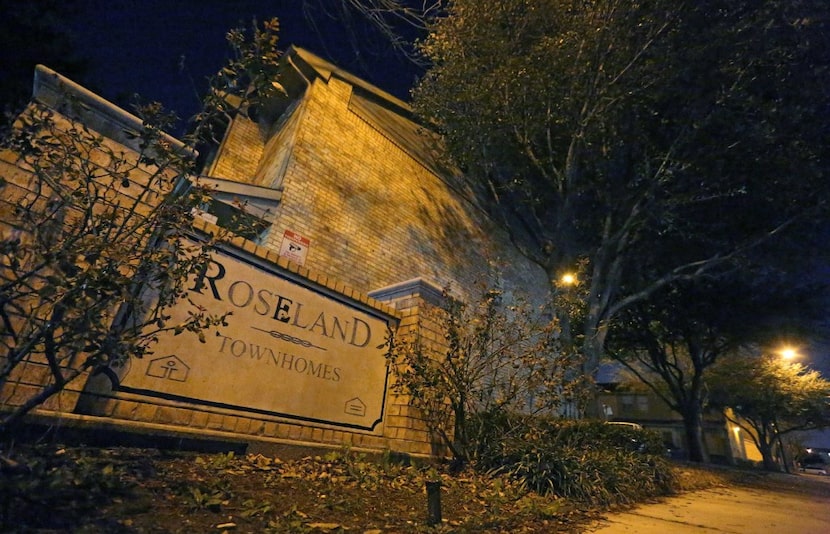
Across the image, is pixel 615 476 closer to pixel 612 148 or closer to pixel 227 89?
pixel 227 89

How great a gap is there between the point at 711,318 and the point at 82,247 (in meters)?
17.6

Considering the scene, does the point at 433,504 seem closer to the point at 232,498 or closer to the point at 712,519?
the point at 232,498

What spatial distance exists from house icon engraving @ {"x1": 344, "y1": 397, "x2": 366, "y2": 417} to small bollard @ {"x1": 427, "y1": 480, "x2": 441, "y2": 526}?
1746mm

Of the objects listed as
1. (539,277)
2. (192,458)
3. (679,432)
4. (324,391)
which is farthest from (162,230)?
(679,432)

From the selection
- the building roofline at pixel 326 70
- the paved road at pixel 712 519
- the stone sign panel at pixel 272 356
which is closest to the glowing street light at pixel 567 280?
the paved road at pixel 712 519

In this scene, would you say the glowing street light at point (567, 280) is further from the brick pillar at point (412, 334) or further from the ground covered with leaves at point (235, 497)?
the ground covered with leaves at point (235, 497)

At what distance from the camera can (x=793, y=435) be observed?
120ft

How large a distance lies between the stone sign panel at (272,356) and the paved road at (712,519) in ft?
8.11

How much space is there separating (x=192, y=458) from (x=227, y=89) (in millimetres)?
2488

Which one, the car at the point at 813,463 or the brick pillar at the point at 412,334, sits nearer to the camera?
the brick pillar at the point at 412,334

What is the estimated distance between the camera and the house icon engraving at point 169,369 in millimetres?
2889

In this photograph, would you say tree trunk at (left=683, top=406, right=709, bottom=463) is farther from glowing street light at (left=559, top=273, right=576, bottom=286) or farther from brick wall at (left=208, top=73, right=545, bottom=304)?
glowing street light at (left=559, top=273, right=576, bottom=286)

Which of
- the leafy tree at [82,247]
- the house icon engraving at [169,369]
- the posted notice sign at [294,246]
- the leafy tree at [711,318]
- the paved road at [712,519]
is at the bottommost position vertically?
the paved road at [712,519]

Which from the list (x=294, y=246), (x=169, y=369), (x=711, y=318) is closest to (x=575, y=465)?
(x=169, y=369)
